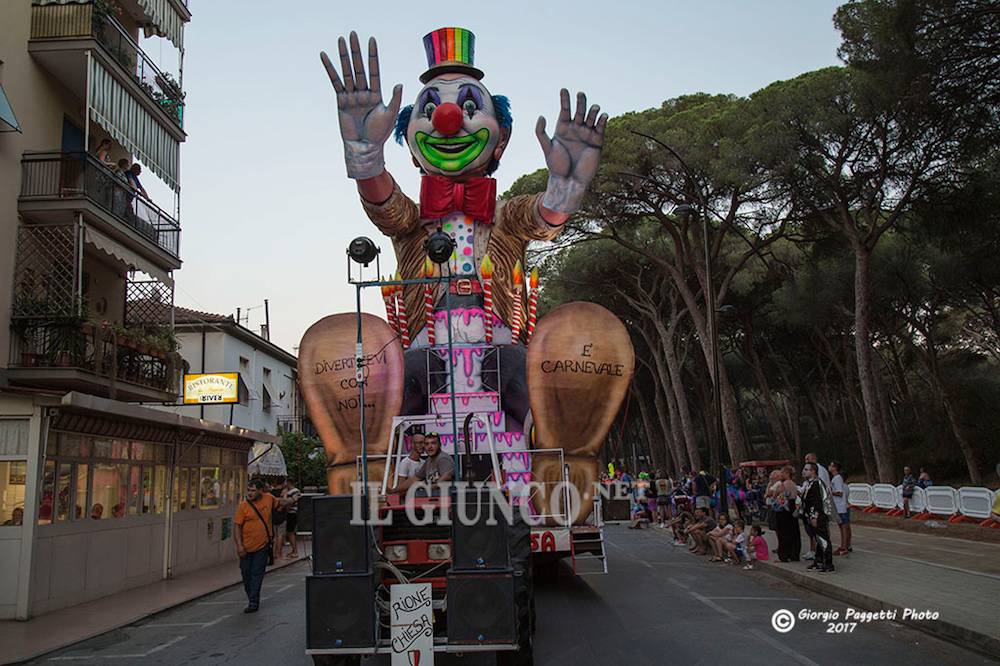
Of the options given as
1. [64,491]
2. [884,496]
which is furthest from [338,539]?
[884,496]

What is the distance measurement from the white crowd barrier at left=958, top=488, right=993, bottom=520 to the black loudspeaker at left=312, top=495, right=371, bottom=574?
14939mm

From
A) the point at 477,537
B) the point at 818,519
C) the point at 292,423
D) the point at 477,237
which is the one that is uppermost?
the point at 292,423

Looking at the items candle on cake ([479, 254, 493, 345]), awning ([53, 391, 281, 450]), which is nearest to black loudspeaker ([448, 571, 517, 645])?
candle on cake ([479, 254, 493, 345])

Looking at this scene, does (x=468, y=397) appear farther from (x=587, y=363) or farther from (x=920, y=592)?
(x=920, y=592)

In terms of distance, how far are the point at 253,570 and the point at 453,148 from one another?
5775 mm

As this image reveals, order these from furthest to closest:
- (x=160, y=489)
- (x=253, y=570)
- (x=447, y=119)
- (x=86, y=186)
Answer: (x=86, y=186) < (x=160, y=489) < (x=447, y=119) < (x=253, y=570)

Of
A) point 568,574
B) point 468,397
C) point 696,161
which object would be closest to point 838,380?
point 696,161

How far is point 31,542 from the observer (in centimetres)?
1053

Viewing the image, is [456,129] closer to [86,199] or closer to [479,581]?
[479,581]

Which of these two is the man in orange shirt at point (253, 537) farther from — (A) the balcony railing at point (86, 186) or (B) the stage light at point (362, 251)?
(A) the balcony railing at point (86, 186)

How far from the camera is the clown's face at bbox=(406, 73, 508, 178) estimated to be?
34.5ft

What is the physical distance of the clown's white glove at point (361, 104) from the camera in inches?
382

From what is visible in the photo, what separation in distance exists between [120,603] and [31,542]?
1.70m

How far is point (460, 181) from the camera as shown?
1080 cm
